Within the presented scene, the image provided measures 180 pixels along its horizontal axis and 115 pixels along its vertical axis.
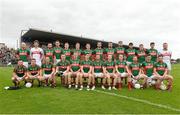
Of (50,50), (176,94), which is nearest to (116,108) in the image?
(176,94)

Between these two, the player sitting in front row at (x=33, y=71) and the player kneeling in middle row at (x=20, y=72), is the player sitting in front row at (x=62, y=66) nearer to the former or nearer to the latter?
the player sitting in front row at (x=33, y=71)

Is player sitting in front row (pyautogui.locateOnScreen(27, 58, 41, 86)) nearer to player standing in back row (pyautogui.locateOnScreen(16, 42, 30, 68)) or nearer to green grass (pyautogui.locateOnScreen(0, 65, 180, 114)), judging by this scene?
green grass (pyautogui.locateOnScreen(0, 65, 180, 114))

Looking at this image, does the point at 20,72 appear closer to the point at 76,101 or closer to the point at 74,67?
the point at 74,67

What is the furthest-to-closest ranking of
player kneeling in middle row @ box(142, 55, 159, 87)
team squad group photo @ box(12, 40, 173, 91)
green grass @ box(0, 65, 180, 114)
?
player kneeling in middle row @ box(142, 55, 159, 87) → team squad group photo @ box(12, 40, 173, 91) → green grass @ box(0, 65, 180, 114)

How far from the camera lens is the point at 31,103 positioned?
1218 centimetres

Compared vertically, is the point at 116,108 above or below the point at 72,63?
below

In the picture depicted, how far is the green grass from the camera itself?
36.5 feet

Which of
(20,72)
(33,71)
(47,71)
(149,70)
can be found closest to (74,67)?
(47,71)

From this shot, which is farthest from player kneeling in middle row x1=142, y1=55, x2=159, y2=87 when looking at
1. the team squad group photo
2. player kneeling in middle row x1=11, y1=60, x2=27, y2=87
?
player kneeling in middle row x1=11, y1=60, x2=27, y2=87

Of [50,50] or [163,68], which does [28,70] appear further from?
[163,68]

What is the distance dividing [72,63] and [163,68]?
4.43 metres

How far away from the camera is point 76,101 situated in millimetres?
12305

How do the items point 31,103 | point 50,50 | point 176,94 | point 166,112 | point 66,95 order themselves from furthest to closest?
point 50,50 < point 176,94 < point 66,95 < point 31,103 < point 166,112

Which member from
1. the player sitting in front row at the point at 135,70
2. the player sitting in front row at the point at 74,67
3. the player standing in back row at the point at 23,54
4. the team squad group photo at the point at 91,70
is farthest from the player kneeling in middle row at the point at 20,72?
the player sitting in front row at the point at 135,70
